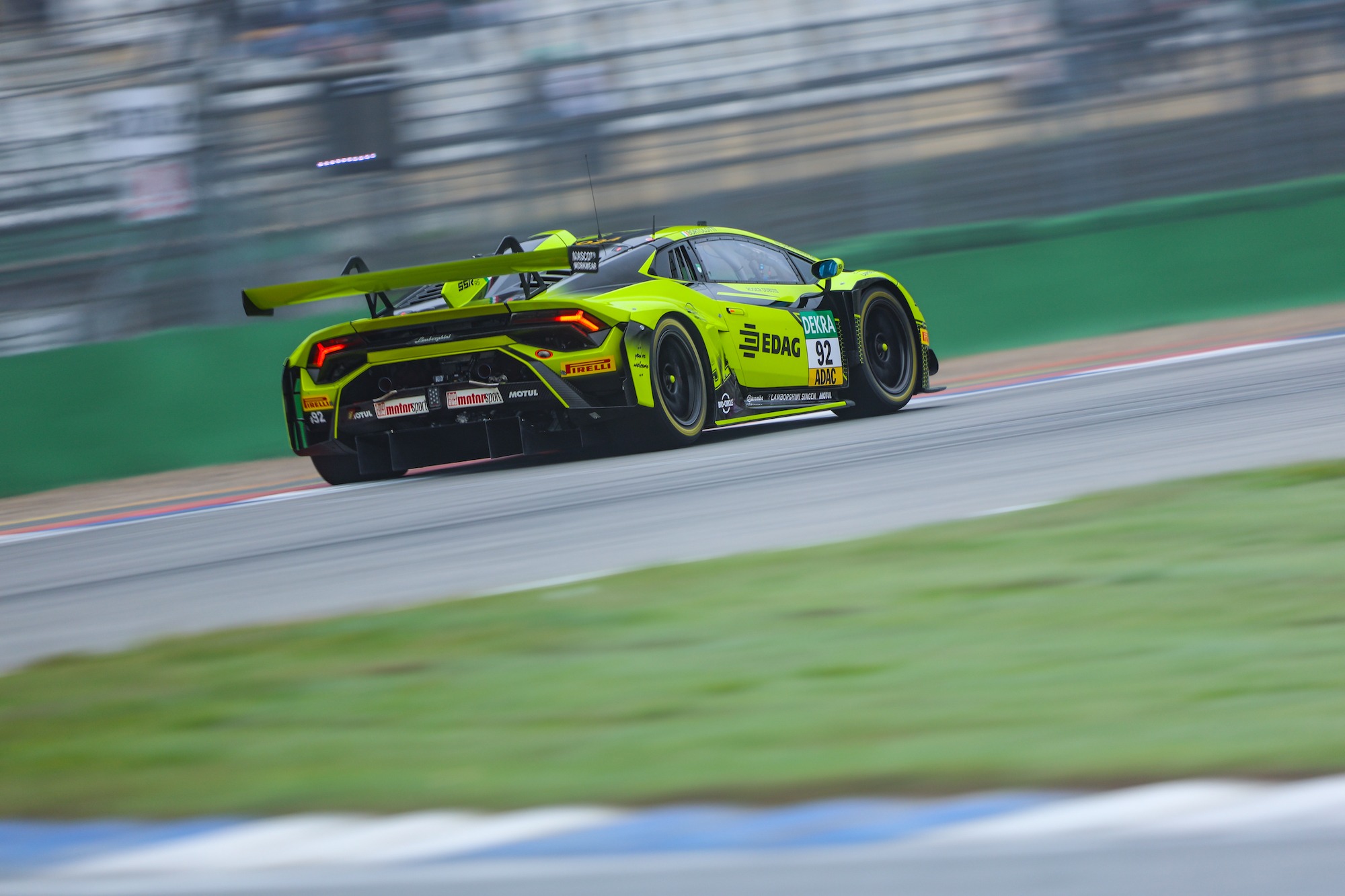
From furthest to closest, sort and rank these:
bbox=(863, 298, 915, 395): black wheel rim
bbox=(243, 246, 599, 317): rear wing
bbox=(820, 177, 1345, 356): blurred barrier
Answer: bbox=(820, 177, 1345, 356): blurred barrier
bbox=(863, 298, 915, 395): black wheel rim
bbox=(243, 246, 599, 317): rear wing

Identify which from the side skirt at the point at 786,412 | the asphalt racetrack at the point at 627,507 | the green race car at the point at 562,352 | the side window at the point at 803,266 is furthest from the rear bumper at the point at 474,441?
the side window at the point at 803,266

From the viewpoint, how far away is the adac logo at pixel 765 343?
9977 millimetres

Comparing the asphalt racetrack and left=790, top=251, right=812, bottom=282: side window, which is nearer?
the asphalt racetrack

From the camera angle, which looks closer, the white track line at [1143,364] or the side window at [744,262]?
the side window at [744,262]

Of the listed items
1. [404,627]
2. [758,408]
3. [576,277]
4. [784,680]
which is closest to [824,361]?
[758,408]

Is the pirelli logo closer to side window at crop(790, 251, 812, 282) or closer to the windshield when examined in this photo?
the windshield

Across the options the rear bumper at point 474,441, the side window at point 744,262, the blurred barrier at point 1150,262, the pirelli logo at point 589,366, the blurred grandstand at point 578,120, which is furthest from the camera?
the blurred barrier at point 1150,262

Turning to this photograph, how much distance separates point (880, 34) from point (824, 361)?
708 centimetres

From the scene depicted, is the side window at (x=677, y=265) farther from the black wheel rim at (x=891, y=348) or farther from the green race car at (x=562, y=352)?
the black wheel rim at (x=891, y=348)

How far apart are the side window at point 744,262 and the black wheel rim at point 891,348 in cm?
66

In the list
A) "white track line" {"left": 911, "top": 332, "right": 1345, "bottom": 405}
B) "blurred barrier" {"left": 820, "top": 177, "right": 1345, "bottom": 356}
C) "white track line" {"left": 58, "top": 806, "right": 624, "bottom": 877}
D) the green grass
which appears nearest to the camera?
"white track line" {"left": 58, "top": 806, "right": 624, "bottom": 877}

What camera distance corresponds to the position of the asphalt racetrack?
619 cm

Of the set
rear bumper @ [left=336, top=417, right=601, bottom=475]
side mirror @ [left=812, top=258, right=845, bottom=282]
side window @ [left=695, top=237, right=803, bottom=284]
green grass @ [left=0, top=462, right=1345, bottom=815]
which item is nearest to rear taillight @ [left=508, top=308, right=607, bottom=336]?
rear bumper @ [left=336, top=417, right=601, bottom=475]

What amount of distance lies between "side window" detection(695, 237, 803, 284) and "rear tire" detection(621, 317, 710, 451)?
76 centimetres
